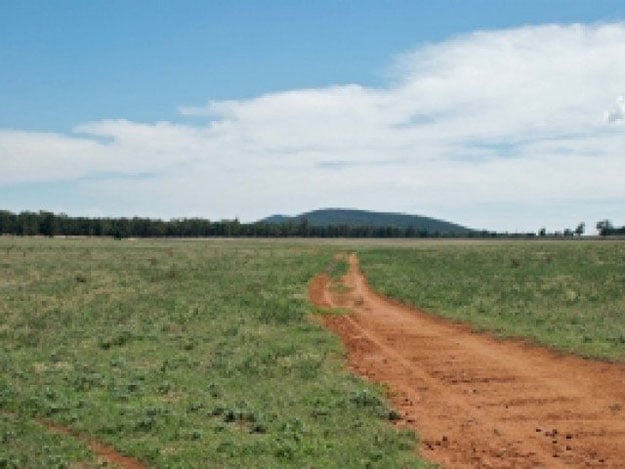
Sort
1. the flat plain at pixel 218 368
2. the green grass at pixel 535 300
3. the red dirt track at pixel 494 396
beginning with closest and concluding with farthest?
the red dirt track at pixel 494 396
the flat plain at pixel 218 368
the green grass at pixel 535 300

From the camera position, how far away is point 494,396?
46.5ft

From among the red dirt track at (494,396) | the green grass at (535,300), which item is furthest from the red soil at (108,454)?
the green grass at (535,300)

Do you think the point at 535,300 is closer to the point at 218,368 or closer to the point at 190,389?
the point at 218,368

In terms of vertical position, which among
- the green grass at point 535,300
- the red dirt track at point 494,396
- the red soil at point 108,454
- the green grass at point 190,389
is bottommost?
the red soil at point 108,454

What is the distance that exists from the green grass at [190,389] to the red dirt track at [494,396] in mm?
796

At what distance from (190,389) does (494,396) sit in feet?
22.2

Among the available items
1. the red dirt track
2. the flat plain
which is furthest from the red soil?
the red dirt track

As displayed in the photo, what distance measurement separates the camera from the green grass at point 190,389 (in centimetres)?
1112

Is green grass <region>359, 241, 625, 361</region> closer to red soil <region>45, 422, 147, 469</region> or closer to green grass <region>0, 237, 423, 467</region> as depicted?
green grass <region>0, 237, 423, 467</region>

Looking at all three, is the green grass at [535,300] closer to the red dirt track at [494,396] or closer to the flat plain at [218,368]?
the flat plain at [218,368]

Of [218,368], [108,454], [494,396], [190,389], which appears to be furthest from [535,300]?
[108,454]

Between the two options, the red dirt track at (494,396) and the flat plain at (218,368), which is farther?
the flat plain at (218,368)

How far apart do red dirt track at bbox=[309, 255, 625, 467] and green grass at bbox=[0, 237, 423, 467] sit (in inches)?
31.3

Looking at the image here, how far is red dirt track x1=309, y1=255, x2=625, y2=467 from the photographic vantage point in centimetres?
1092
